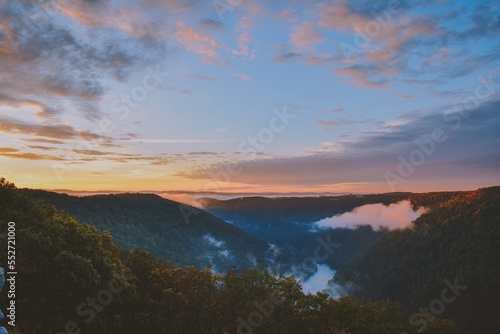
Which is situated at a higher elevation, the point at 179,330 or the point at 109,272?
the point at 109,272

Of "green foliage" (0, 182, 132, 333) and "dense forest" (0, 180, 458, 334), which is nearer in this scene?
"green foliage" (0, 182, 132, 333)

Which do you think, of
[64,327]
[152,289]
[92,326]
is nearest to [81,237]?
[64,327]

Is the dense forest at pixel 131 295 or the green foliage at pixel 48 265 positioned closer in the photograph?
the green foliage at pixel 48 265

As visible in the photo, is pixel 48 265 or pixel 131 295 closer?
pixel 48 265

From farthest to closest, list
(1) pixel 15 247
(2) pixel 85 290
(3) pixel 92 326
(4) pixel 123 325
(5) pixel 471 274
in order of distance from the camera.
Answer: (5) pixel 471 274 < (4) pixel 123 325 < (3) pixel 92 326 < (2) pixel 85 290 < (1) pixel 15 247

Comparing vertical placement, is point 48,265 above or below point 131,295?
above

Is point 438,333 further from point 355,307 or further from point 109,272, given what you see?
point 109,272

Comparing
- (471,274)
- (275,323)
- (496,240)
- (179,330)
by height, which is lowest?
(471,274)

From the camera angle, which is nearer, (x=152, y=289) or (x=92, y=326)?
(x=92, y=326)
